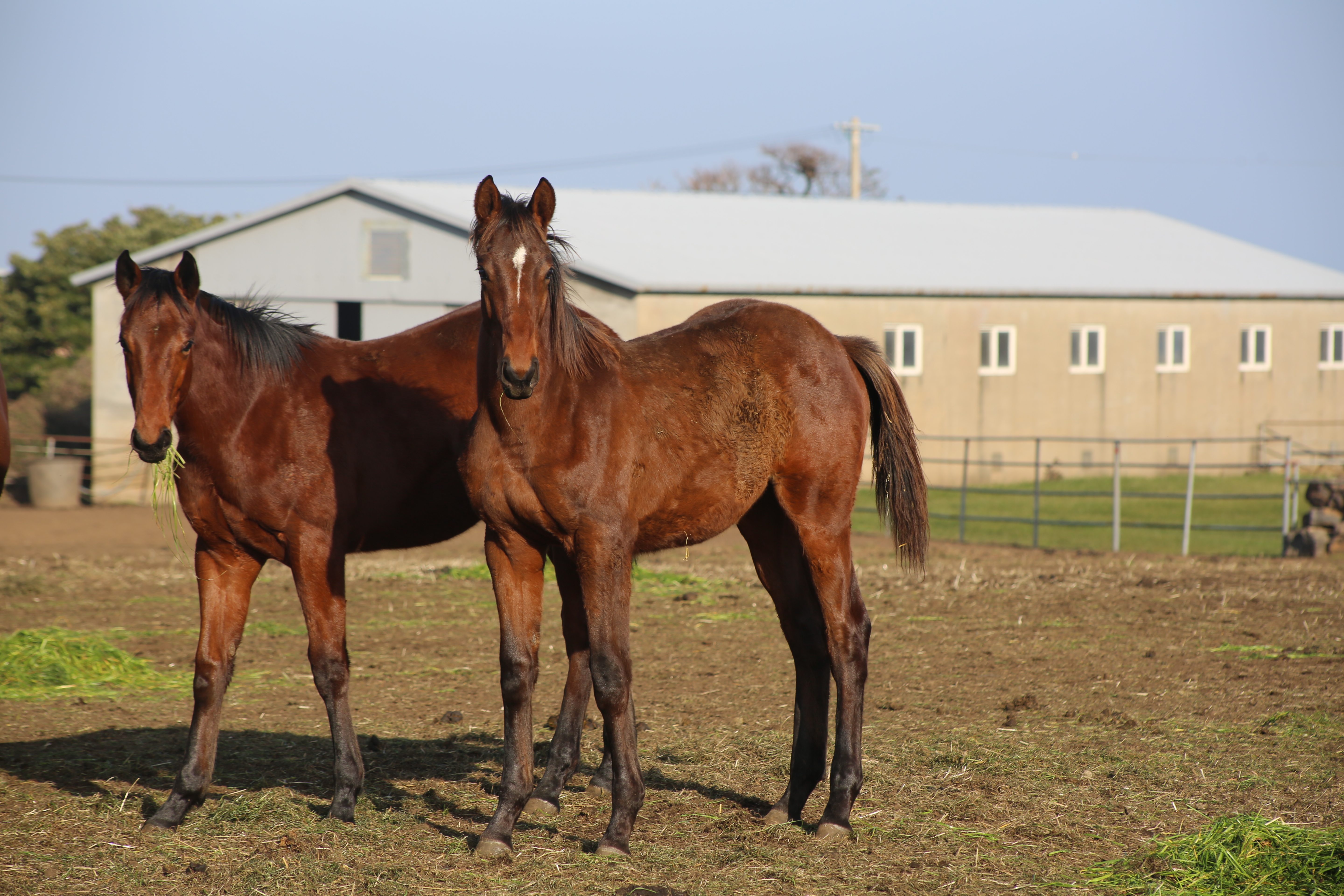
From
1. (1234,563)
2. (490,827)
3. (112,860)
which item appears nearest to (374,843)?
(490,827)

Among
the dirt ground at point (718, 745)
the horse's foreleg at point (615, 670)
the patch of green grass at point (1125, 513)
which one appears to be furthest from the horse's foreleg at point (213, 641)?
the patch of green grass at point (1125, 513)

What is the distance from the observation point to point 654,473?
4320 millimetres

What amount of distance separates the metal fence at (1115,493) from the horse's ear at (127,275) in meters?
5.41

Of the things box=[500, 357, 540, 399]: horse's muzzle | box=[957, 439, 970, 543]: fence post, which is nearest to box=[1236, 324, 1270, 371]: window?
box=[957, 439, 970, 543]: fence post

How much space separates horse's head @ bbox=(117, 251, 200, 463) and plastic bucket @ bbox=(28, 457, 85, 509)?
53.3 feet

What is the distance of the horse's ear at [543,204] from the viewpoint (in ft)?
13.0

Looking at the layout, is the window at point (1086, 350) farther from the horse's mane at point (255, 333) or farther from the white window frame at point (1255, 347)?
the horse's mane at point (255, 333)

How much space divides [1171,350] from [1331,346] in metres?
4.55

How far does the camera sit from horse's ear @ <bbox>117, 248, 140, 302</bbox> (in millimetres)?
4344

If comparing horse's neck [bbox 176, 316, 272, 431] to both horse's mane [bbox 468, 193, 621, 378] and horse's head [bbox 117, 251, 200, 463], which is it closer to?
horse's head [bbox 117, 251, 200, 463]

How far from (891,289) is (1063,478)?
5.51 metres

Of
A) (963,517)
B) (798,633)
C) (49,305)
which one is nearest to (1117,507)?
(963,517)

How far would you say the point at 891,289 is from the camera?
69.5 ft

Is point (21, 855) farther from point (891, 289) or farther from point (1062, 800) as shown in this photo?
point (891, 289)
